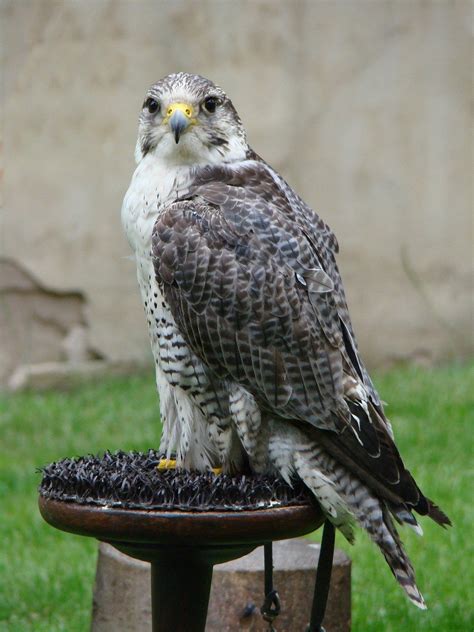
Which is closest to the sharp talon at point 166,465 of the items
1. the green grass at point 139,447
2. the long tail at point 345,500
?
the long tail at point 345,500

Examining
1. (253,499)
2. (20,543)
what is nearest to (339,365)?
(253,499)

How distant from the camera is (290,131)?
7.08 m

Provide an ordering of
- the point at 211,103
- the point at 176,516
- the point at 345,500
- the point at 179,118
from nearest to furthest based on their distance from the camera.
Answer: the point at 176,516 → the point at 345,500 → the point at 179,118 → the point at 211,103

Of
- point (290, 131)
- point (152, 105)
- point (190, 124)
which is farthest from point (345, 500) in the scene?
point (290, 131)

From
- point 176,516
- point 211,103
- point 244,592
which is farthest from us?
point 244,592

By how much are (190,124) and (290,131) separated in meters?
4.33

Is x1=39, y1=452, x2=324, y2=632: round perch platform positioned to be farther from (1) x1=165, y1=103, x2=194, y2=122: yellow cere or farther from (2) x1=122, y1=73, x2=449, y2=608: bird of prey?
(1) x1=165, y1=103, x2=194, y2=122: yellow cere

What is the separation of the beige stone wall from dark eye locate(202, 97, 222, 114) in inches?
160

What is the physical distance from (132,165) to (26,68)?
2.72 feet

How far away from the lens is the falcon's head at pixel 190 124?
9.29 feet

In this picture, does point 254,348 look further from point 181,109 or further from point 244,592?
→ point 244,592

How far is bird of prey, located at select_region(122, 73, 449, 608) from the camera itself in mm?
2652

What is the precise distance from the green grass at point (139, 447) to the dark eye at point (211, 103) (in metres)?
2.02

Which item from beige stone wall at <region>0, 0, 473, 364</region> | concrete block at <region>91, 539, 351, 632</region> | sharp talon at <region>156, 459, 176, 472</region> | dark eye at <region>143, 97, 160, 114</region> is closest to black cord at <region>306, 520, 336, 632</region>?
sharp talon at <region>156, 459, 176, 472</region>
